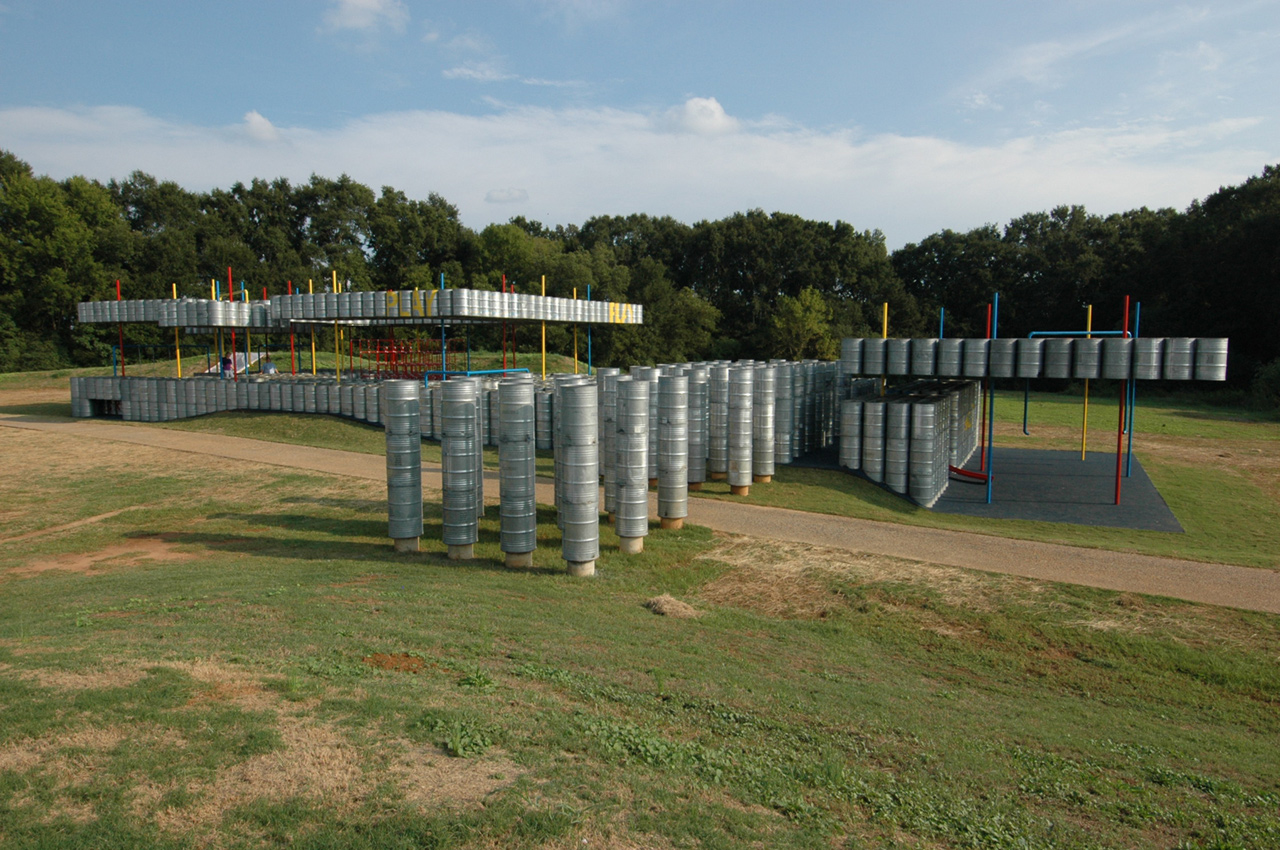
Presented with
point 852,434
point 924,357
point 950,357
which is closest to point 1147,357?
point 950,357

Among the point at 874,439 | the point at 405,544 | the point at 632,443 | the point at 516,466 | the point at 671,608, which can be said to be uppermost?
the point at 632,443

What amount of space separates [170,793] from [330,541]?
10.1m

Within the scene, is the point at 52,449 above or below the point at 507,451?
below

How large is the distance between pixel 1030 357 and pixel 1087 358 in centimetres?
113

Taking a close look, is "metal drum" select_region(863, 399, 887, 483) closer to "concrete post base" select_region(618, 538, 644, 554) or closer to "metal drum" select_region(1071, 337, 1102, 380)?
"metal drum" select_region(1071, 337, 1102, 380)

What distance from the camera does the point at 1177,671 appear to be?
984cm

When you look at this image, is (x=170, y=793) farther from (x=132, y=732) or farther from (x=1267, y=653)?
(x=1267, y=653)

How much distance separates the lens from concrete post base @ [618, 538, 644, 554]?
1444 cm

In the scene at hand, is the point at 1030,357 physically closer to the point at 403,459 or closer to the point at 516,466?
the point at 516,466

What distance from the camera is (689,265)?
7550 centimetres

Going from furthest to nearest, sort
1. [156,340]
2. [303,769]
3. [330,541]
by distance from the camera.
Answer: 1. [156,340]
2. [330,541]
3. [303,769]

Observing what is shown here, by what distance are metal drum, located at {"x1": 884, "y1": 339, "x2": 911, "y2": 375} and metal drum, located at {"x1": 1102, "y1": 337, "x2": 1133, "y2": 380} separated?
13.6 feet

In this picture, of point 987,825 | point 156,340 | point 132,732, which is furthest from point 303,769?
point 156,340

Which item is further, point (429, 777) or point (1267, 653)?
point (1267, 653)
